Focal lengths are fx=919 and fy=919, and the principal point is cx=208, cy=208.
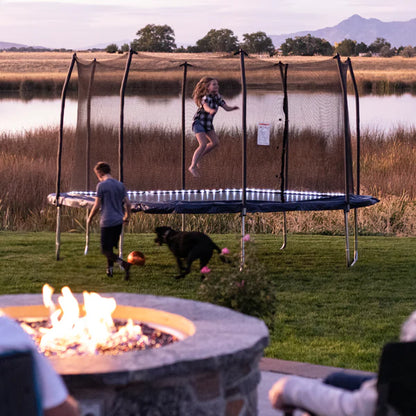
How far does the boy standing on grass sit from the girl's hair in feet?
8.02

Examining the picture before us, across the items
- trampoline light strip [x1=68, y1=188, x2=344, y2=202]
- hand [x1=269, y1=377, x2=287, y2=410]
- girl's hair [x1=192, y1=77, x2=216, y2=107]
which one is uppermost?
girl's hair [x1=192, y1=77, x2=216, y2=107]

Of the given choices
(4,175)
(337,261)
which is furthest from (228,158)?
(4,175)

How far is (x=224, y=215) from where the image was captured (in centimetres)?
1598

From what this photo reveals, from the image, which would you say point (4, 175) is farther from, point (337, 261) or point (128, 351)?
point (128, 351)

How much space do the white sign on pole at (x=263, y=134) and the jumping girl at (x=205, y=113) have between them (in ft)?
2.21

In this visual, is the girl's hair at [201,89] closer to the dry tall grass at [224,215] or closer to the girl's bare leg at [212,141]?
the girl's bare leg at [212,141]

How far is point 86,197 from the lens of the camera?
11695mm

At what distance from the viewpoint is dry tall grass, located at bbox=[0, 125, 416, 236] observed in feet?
50.4

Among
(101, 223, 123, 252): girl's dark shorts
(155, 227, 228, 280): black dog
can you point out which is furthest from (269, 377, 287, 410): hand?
(101, 223, 123, 252): girl's dark shorts

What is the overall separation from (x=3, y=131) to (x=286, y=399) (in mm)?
22715

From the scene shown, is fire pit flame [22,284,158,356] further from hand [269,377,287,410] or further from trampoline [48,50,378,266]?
trampoline [48,50,378,266]

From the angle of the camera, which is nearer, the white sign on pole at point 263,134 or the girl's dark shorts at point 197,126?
the white sign on pole at point 263,134

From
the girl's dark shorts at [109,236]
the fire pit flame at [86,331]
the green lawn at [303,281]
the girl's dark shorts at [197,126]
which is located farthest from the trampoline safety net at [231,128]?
the fire pit flame at [86,331]

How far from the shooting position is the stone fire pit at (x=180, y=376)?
394 centimetres
